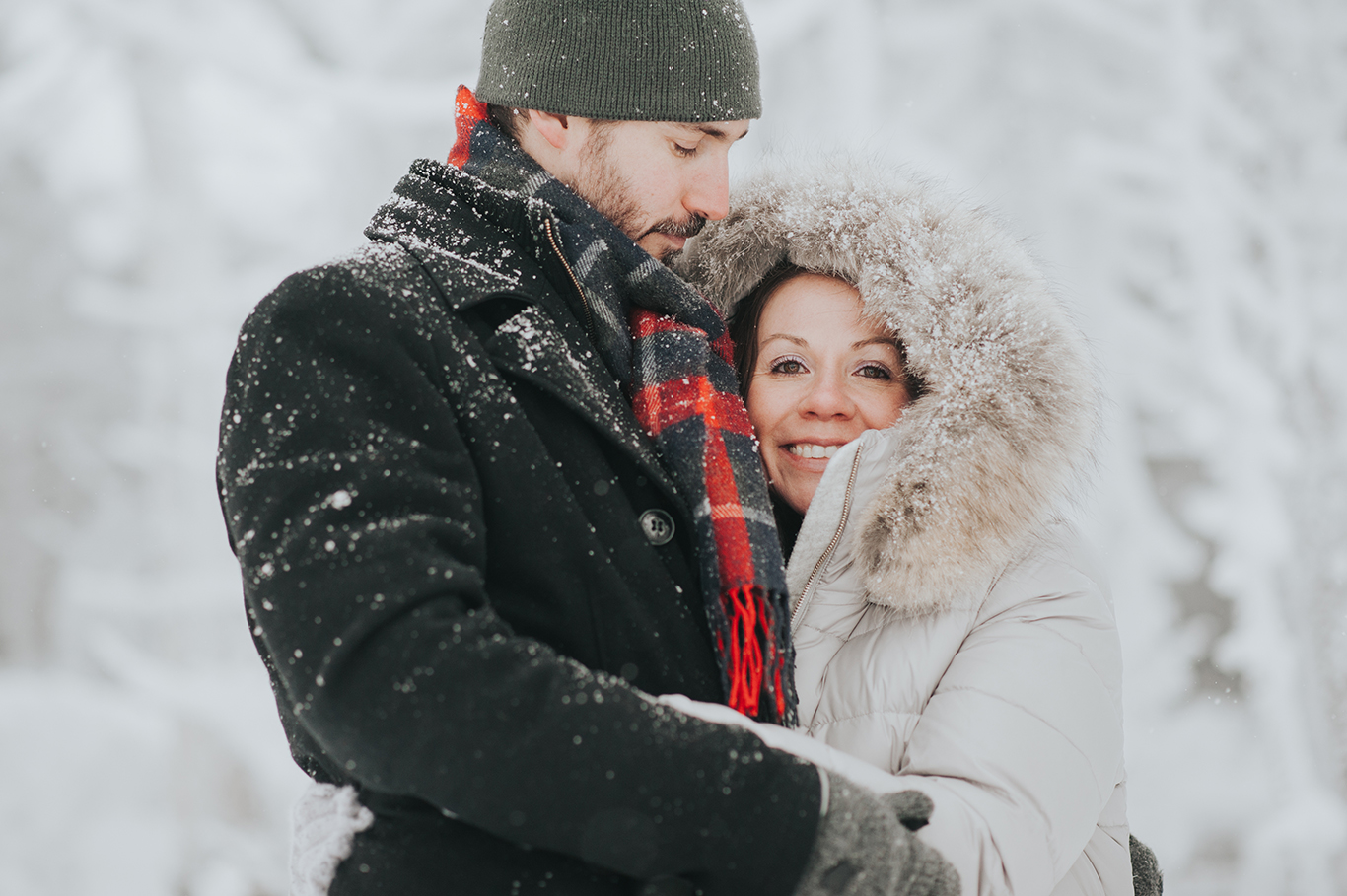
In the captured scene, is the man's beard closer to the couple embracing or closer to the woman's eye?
the couple embracing

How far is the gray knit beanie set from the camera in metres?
1.67

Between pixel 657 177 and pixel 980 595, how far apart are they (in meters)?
0.90

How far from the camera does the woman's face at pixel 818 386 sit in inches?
77.5

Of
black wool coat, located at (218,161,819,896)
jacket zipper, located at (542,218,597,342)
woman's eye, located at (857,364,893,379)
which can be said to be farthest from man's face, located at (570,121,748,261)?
woman's eye, located at (857,364,893,379)

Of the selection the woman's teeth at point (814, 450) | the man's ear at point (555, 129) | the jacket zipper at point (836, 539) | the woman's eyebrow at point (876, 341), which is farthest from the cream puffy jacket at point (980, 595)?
the man's ear at point (555, 129)

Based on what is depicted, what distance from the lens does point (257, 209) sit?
6.20 metres

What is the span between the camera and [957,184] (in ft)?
17.7

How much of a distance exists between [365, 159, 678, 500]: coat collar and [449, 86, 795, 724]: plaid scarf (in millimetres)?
43

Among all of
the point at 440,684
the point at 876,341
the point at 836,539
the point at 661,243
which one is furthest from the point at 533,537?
the point at 876,341

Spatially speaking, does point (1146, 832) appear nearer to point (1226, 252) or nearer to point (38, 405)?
point (1226, 252)

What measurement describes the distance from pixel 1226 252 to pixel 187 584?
671 centimetres

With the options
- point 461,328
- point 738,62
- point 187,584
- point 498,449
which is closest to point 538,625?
point 498,449

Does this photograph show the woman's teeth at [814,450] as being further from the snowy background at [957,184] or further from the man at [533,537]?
the snowy background at [957,184]

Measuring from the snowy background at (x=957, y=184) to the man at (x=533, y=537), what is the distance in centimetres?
432
